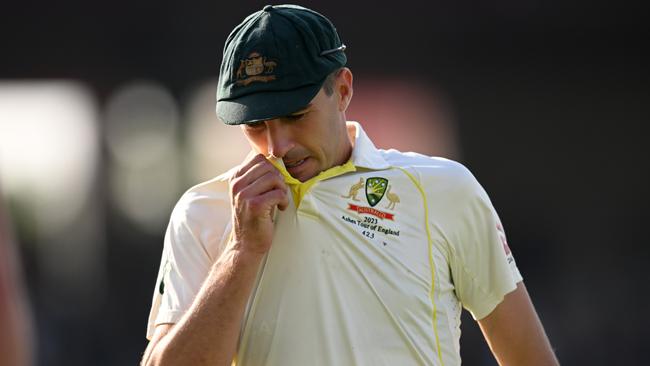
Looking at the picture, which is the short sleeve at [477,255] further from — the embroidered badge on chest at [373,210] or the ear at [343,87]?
the ear at [343,87]

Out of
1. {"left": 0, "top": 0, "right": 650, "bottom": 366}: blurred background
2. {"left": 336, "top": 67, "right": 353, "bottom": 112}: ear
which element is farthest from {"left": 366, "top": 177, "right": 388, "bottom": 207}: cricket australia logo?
{"left": 0, "top": 0, "right": 650, "bottom": 366}: blurred background

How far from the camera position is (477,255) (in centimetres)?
287

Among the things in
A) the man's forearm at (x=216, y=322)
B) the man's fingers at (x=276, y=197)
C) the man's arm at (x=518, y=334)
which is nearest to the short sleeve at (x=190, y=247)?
the man's forearm at (x=216, y=322)

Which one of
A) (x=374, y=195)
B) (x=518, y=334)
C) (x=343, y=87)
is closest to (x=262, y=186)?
(x=374, y=195)

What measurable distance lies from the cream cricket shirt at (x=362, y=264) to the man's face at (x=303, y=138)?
1.8 inches

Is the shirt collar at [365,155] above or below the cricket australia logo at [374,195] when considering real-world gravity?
above

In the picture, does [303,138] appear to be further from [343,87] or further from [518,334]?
[518,334]

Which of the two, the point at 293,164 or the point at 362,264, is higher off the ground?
the point at 293,164

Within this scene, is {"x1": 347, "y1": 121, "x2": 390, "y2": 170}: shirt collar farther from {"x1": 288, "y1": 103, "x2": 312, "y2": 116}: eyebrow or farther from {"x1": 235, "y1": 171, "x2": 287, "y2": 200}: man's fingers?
{"x1": 235, "y1": 171, "x2": 287, "y2": 200}: man's fingers

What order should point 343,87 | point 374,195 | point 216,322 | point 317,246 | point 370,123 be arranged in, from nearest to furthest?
1. point 216,322
2. point 317,246
3. point 374,195
4. point 343,87
5. point 370,123

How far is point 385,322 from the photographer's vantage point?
106 inches

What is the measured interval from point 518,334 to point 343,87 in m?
0.85

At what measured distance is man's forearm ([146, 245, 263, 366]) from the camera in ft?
8.36

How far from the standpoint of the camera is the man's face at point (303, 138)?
277 cm
